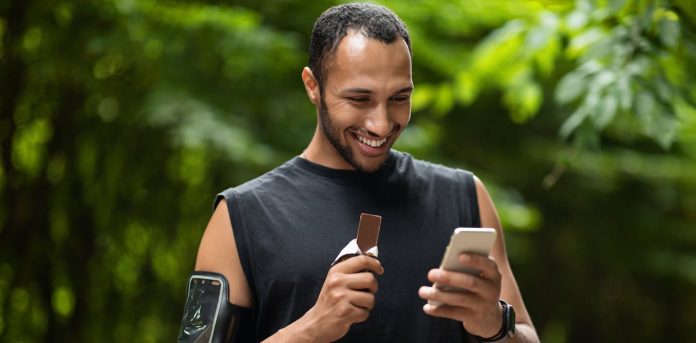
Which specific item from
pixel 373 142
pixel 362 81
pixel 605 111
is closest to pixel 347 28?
pixel 362 81

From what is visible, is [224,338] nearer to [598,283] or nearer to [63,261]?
[63,261]

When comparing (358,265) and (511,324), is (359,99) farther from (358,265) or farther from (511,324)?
(511,324)

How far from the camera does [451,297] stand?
76.6 inches

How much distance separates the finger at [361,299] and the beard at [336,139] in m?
0.35

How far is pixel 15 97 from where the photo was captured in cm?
537

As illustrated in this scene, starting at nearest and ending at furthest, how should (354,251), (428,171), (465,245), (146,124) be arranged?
(465,245) → (354,251) → (428,171) → (146,124)

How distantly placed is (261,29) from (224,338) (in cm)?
313

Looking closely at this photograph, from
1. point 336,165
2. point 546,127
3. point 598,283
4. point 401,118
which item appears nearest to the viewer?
point 401,118

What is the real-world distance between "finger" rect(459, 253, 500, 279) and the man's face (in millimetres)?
352

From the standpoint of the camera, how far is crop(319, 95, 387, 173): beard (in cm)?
223

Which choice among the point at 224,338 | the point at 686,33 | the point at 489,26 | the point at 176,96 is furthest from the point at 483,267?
the point at 489,26

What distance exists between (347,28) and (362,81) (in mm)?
137

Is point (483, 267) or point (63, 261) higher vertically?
point (483, 267)

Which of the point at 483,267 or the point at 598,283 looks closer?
the point at 483,267
